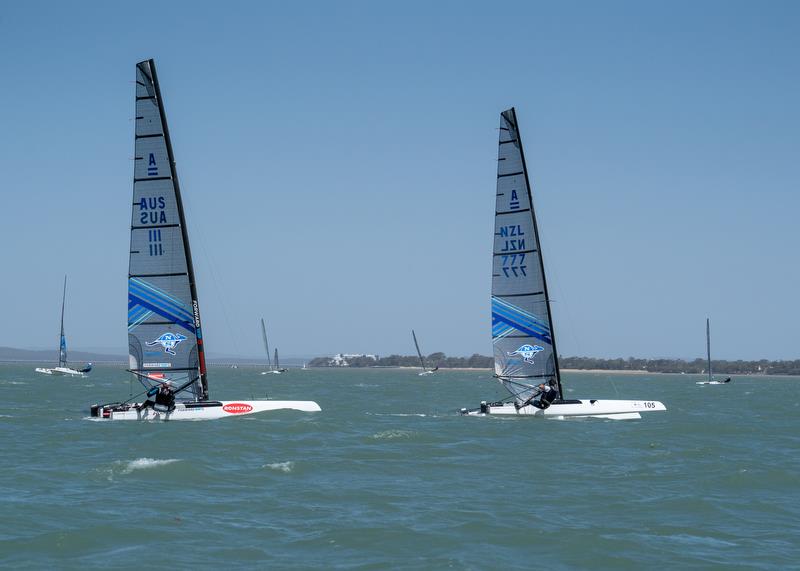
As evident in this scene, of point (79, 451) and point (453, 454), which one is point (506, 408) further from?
point (79, 451)

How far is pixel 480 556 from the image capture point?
14086 mm

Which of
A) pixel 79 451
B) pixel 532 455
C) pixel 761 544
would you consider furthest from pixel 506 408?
pixel 761 544

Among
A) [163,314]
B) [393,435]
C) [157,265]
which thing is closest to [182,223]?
[157,265]

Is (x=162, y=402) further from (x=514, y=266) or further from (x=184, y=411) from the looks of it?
(x=514, y=266)

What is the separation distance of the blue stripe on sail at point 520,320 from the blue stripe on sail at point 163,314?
1110cm

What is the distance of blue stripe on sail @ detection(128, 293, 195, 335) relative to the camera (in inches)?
1289

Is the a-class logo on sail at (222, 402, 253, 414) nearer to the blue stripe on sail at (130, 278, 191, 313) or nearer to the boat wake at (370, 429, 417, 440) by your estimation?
the blue stripe on sail at (130, 278, 191, 313)

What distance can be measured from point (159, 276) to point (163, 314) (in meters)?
1.28

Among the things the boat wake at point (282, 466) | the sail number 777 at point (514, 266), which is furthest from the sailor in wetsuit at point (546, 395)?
the boat wake at point (282, 466)

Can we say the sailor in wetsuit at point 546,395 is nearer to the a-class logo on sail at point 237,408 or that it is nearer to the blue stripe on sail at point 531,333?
the blue stripe on sail at point 531,333

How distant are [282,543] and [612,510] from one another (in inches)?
242

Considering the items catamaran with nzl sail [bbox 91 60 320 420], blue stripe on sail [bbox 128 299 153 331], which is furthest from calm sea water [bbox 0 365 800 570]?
blue stripe on sail [bbox 128 299 153 331]

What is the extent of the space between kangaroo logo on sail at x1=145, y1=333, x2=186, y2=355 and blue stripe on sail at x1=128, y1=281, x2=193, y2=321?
2.45ft

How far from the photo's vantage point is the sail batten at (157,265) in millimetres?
32688
